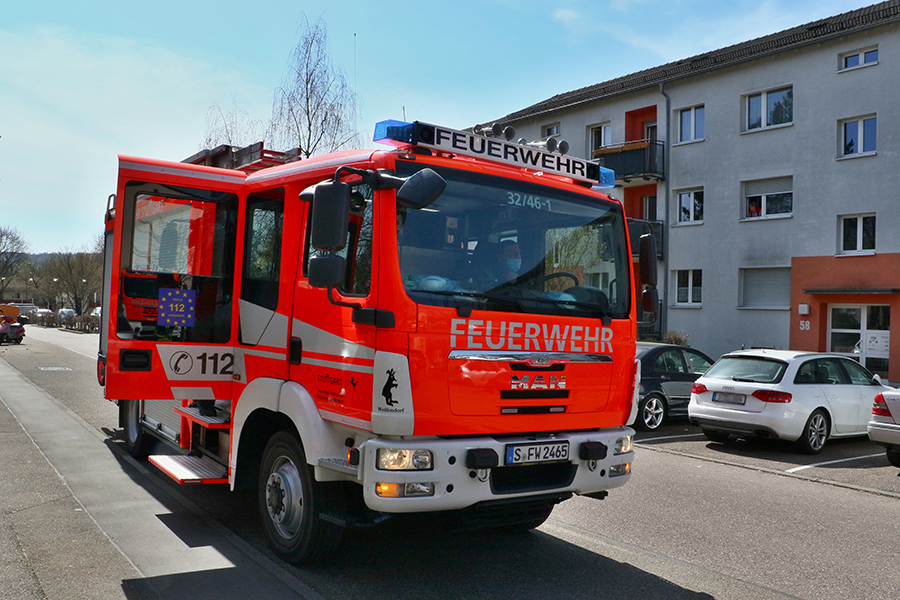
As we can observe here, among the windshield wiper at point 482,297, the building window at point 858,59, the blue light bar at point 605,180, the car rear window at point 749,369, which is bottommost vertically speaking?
the car rear window at point 749,369

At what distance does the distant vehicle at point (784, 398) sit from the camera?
9961mm

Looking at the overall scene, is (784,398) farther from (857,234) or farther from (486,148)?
(857,234)

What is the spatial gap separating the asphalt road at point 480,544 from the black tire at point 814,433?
1.39 meters

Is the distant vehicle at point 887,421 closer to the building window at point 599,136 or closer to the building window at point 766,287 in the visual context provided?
the building window at point 766,287

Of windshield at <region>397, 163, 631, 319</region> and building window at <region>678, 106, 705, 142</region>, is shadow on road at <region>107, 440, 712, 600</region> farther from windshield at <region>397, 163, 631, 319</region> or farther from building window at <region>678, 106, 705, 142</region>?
building window at <region>678, 106, 705, 142</region>

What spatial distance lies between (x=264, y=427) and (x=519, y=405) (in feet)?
6.28

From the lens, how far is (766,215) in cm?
2461

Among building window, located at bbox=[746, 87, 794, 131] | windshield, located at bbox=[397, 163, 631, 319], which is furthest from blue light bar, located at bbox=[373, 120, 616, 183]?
building window, located at bbox=[746, 87, 794, 131]

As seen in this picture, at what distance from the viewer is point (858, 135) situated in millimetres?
22344

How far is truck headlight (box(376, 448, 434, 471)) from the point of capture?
13.4 ft

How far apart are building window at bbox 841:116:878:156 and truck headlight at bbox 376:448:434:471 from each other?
22221 millimetres

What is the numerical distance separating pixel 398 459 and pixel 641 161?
82.5 feet

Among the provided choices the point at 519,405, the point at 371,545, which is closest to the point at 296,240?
the point at 519,405

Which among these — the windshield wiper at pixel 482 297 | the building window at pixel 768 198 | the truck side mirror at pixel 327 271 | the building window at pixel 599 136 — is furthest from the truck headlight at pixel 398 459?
the building window at pixel 599 136
